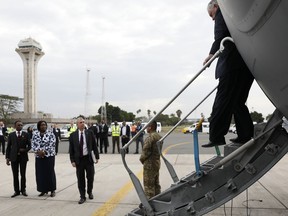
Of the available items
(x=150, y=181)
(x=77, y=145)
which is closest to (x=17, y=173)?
(x=77, y=145)

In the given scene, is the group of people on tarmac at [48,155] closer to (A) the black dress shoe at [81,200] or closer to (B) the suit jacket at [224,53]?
(A) the black dress shoe at [81,200]

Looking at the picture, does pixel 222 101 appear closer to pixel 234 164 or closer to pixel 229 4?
pixel 234 164

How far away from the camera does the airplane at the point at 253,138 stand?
4.99ft

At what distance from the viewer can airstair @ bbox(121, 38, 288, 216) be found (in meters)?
2.85

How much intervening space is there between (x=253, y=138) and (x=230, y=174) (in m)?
0.45

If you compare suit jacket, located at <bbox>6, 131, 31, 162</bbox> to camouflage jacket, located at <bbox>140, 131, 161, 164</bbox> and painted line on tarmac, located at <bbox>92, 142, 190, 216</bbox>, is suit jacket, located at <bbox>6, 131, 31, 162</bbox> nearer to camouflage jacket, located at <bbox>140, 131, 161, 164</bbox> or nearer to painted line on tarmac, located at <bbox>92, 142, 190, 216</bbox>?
painted line on tarmac, located at <bbox>92, 142, 190, 216</bbox>

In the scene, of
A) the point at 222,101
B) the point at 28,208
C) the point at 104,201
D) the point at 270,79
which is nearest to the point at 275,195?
the point at 104,201

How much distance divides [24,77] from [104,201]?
71.6 meters

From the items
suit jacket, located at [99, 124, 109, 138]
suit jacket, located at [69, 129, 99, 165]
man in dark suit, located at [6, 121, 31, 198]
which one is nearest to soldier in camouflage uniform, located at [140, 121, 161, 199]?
suit jacket, located at [69, 129, 99, 165]

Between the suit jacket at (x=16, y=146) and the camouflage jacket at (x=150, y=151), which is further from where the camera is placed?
the suit jacket at (x=16, y=146)

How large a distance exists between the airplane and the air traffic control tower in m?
72.2

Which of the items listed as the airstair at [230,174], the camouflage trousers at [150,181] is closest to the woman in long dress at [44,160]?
the camouflage trousers at [150,181]

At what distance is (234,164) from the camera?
3043 millimetres

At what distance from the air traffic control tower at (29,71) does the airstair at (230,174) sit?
72.5m
